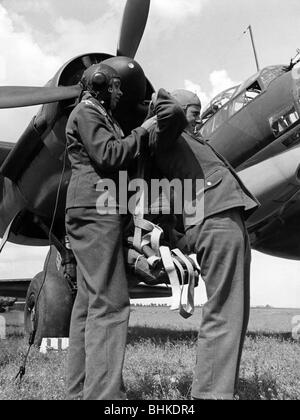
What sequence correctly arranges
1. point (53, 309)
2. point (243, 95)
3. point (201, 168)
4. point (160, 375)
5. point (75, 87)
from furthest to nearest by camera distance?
point (243, 95) → point (53, 309) → point (75, 87) → point (160, 375) → point (201, 168)

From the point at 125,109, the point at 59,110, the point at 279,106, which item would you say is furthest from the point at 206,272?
the point at 279,106

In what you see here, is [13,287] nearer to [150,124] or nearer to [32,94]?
[32,94]

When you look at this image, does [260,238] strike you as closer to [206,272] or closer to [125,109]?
[125,109]

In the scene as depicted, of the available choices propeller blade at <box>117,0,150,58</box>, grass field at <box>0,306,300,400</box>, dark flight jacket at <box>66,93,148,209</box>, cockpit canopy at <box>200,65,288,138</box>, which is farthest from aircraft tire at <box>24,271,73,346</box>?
dark flight jacket at <box>66,93,148,209</box>

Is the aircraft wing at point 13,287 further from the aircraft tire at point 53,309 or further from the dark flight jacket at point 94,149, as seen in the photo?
the dark flight jacket at point 94,149

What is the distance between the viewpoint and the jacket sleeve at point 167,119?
2.55 meters

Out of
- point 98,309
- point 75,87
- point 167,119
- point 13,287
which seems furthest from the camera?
point 13,287

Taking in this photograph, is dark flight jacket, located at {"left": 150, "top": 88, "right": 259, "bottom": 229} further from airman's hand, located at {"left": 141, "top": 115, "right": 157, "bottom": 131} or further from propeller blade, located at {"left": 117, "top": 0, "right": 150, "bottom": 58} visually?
propeller blade, located at {"left": 117, "top": 0, "right": 150, "bottom": 58}

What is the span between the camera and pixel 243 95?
7527 mm

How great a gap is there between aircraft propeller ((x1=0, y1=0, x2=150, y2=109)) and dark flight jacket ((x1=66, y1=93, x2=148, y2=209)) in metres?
1.63

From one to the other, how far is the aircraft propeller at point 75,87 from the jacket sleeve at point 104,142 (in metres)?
1.70

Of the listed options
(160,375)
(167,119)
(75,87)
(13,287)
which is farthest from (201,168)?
(13,287)

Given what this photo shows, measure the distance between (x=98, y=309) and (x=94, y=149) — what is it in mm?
771

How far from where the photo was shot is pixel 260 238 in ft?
26.3
